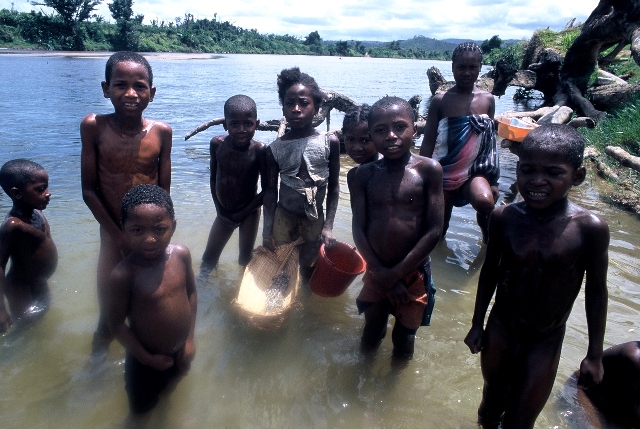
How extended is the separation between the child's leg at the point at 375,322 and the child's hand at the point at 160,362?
1.15 meters

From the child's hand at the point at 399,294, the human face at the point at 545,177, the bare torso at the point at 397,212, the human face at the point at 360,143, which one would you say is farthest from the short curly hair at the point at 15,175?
the human face at the point at 545,177

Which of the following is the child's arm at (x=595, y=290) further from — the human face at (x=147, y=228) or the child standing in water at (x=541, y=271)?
the human face at (x=147, y=228)

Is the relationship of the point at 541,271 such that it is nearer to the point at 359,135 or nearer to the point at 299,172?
the point at 359,135

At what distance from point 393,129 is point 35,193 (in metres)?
2.33

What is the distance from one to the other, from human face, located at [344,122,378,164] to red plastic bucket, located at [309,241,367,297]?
62 cm

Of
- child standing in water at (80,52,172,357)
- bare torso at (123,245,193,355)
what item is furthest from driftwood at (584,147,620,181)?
bare torso at (123,245,193,355)

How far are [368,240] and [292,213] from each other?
102cm

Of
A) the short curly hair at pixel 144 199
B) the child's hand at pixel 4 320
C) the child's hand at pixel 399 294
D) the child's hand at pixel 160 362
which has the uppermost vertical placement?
the short curly hair at pixel 144 199

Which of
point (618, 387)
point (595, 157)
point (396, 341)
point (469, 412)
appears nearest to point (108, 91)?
point (396, 341)

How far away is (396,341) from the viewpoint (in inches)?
113

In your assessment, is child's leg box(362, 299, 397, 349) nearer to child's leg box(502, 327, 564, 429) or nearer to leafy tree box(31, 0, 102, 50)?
child's leg box(502, 327, 564, 429)

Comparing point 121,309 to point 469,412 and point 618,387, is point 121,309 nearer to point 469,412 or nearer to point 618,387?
point 469,412

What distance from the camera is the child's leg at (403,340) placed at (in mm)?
2795

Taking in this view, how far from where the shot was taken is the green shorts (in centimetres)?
359
